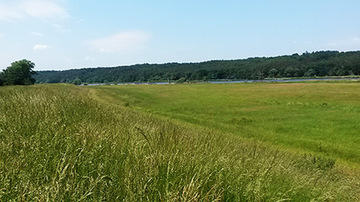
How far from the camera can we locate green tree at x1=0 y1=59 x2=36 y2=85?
75.2 meters

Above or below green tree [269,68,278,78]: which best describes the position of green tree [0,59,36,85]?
above

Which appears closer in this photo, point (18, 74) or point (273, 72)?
point (18, 74)

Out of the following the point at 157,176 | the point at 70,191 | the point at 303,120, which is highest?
the point at 70,191

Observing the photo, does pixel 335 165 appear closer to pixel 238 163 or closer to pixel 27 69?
pixel 238 163

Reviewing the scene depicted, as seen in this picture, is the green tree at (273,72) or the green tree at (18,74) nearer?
the green tree at (18,74)

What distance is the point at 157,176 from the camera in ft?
10.4

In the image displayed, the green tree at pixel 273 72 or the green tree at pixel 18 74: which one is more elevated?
→ the green tree at pixel 18 74

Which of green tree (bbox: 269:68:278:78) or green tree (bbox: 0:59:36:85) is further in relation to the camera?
green tree (bbox: 269:68:278:78)

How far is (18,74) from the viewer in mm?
78500

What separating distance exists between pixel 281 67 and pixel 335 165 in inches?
7798

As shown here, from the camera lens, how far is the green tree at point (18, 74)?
2963 inches

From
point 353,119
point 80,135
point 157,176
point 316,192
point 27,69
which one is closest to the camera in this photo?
point 157,176

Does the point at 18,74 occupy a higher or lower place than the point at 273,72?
higher

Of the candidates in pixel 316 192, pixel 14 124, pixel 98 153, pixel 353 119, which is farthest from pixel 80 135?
pixel 353 119
